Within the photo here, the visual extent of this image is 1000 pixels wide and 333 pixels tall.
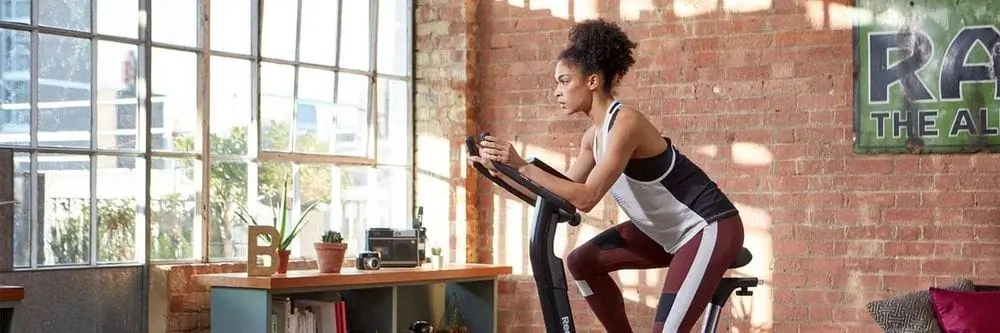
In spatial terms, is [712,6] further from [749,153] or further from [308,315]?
[308,315]

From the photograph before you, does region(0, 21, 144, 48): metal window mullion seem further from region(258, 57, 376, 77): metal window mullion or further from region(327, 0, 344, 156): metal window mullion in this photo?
region(327, 0, 344, 156): metal window mullion

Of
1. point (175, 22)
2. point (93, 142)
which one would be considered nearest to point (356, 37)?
point (175, 22)

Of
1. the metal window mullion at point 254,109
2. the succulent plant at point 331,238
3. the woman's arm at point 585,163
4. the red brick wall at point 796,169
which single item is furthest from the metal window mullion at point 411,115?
the woman's arm at point 585,163

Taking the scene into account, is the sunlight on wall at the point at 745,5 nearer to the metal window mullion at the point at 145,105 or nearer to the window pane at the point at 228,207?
the window pane at the point at 228,207

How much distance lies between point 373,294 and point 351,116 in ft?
3.68

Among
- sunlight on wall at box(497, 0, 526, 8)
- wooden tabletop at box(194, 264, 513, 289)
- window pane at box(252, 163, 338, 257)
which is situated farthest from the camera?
sunlight on wall at box(497, 0, 526, 8)

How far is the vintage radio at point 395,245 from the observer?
6.54 metres

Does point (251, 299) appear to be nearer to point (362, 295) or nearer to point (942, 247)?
point (362, 295)

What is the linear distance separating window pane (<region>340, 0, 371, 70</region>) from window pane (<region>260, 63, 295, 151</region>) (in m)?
0.44

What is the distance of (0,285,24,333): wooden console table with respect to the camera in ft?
14.1

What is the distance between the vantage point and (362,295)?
6.45 meters

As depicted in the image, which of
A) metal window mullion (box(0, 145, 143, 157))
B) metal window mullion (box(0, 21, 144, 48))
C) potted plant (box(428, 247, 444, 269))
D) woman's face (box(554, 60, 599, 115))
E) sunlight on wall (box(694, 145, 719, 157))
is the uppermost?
metal window mullion (box(0, 21, 144, 48))

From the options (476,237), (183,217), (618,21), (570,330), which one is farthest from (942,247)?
(183,217)

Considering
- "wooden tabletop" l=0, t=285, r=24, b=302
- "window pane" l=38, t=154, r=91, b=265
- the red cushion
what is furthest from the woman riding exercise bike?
"window pane" l=38, t=154, r=91, b=265
